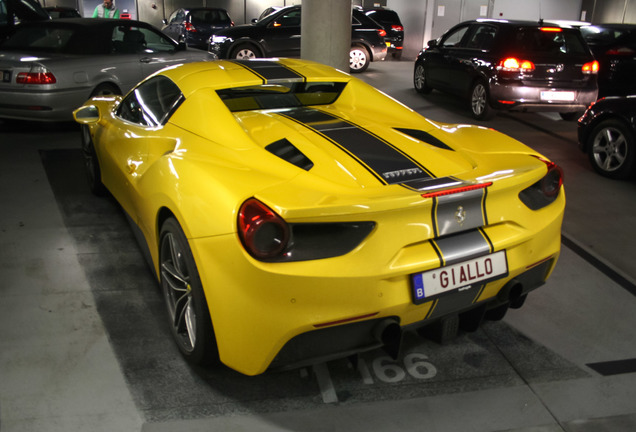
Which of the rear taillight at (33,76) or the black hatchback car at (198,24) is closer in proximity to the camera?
the rear taillight at (33,76)

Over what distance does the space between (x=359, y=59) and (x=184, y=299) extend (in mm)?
10999

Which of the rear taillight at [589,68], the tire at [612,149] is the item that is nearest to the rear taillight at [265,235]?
the tire at [612,149]

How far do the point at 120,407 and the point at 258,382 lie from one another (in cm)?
59

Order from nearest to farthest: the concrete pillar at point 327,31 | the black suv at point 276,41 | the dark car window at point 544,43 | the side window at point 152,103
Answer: the side window at point 152,103 < the concrete pillar at point 327,31 < the dark car window at point 544,43 < the black suv at point 276,41

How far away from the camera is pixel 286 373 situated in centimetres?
277

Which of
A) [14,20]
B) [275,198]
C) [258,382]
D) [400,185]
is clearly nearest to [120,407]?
[258,382]

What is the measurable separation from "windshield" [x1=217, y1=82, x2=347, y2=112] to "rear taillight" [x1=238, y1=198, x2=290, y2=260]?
4.42 feet

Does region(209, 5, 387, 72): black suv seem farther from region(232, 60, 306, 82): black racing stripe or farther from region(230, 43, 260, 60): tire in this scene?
region(232, 60, 306, 82): black racing stripe

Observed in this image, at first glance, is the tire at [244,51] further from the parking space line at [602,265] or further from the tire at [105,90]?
the parking space line at [602,265]

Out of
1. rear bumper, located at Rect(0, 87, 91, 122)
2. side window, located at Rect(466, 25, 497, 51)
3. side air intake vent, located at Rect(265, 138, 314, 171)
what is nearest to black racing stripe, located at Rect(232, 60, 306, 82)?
side air intake vent, located at Rect(265, 138, 314, 171)

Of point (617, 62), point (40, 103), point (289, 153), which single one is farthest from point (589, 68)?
point (40, 103)

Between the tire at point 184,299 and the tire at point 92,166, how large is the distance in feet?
6.82

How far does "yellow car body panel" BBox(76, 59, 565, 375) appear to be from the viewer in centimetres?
220

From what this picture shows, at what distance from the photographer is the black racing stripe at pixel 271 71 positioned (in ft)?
11.4
